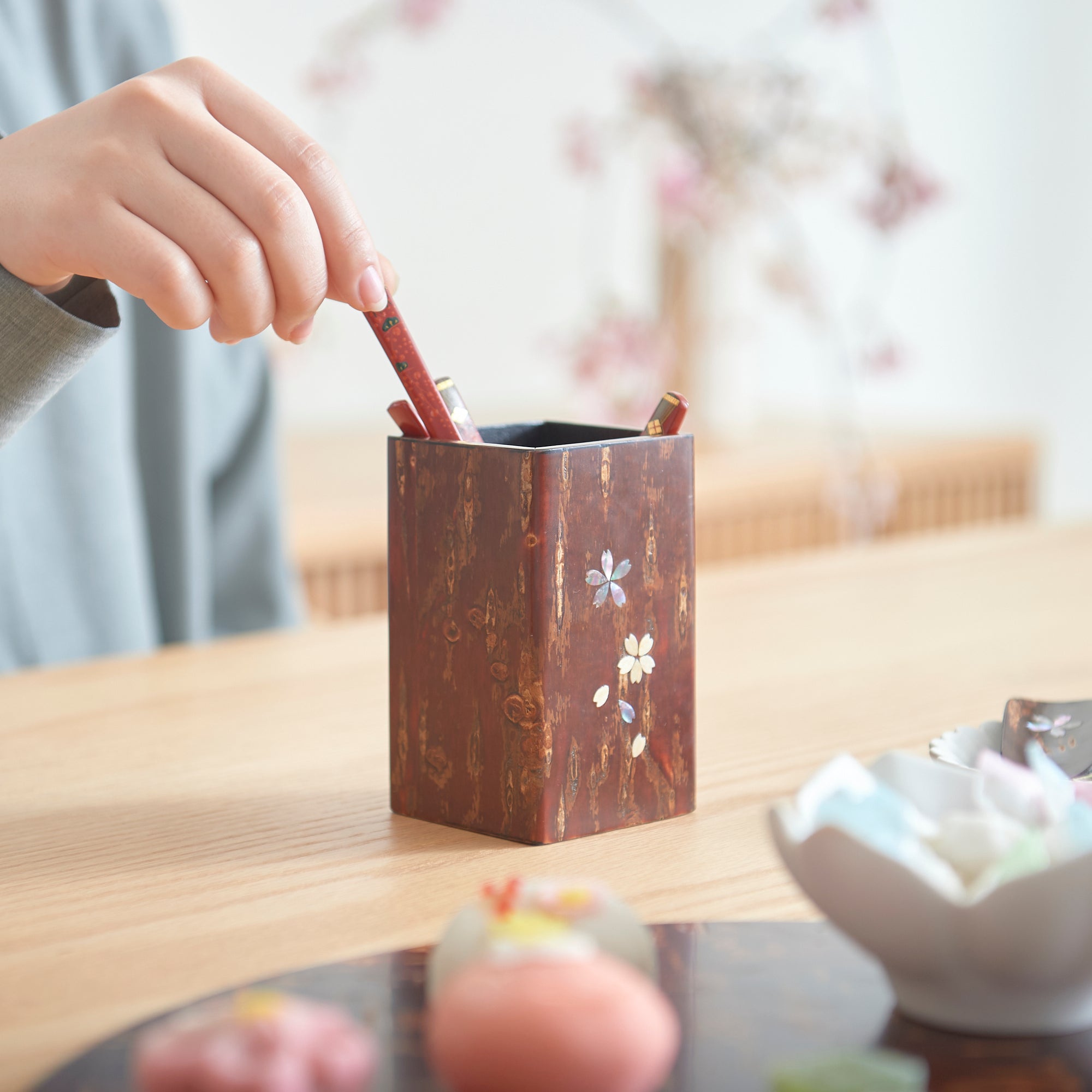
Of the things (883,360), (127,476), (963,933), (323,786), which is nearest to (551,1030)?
(963,933)

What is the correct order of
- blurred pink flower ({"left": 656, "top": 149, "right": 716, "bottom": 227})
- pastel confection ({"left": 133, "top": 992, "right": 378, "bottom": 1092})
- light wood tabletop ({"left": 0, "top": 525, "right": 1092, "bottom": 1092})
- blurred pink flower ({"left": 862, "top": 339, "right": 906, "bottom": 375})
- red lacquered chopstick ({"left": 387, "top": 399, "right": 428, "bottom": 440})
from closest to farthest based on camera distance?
pastel confection ({"left": 133, "top": 992, "right": 378, "bottom": 1092})
light wood tabletop ({"left": 0, "top": 525, "right": 1092, "bottom": 1092})
red lacquered chopstick ({"left": 387, "top": 399, "right": 428, "bottom": 440})
blurred pink flower ({"left": 656, "top": 149, "right": 716, "bottom": 227})
blurred pink flower ({"left": 862, "top": 339, "right": 906, "bottom": 375})

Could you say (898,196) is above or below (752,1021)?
above

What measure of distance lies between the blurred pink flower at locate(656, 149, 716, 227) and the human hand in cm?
150

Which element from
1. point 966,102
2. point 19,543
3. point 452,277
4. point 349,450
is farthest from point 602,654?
point 966,102

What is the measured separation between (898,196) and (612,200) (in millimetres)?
657

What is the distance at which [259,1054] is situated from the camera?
0.24 meters

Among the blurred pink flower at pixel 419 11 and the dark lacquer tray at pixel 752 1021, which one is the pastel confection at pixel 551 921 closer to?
the dark lacquer tray at pixel 752 1021

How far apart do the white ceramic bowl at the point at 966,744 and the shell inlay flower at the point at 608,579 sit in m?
0.12

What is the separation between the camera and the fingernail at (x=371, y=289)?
490 mm

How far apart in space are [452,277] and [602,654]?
2.00 metres

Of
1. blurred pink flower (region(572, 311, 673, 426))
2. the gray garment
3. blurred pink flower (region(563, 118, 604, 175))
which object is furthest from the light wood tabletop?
blurred pink flower (region(563, 118, 604, 175))

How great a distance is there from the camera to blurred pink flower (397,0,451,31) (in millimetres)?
2170

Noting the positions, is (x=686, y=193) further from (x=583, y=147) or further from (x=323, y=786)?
(x=323, y=786)

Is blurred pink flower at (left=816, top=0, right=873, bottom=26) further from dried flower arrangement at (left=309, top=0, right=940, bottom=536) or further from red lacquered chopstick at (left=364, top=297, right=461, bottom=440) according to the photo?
red lacquered chopstick at (left=364, top=297, right=461, bottom=440)
